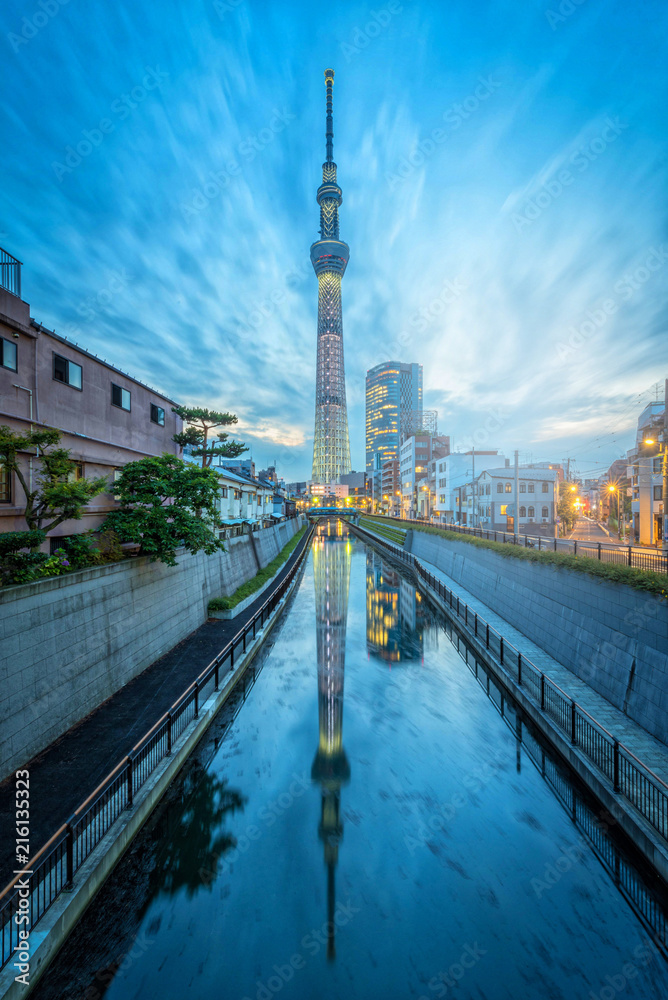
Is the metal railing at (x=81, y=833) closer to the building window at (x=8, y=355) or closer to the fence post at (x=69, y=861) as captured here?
the fence post at (x=69, y=861)

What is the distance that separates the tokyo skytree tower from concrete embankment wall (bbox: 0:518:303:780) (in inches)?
5613

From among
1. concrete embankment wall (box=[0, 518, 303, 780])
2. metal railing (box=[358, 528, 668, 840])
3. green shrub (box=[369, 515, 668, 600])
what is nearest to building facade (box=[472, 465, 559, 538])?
green shrub (box=[369, 515, 668, 600])

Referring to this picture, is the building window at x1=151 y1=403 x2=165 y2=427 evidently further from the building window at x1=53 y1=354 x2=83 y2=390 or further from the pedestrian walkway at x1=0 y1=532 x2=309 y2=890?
the pedestrian walkway at x1=0 y1=532 x2=309 y2=890

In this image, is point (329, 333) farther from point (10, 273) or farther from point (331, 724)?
point (331, 724)

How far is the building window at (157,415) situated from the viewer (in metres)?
20.8

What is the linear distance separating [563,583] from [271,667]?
11.8 metres

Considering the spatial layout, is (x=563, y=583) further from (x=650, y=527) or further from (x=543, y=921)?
(x=650, y=527)

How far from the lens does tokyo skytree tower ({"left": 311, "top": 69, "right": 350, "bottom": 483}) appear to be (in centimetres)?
15138

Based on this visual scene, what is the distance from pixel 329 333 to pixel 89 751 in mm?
159407

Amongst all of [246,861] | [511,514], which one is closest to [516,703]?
[246,861]

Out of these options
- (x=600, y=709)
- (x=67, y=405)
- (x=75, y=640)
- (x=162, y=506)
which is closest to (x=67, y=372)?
(x=67, y=405)

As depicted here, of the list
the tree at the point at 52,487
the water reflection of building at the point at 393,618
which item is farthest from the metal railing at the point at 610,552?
the tree at the point at 52,487

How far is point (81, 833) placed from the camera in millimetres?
5973

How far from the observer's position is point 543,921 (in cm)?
629
